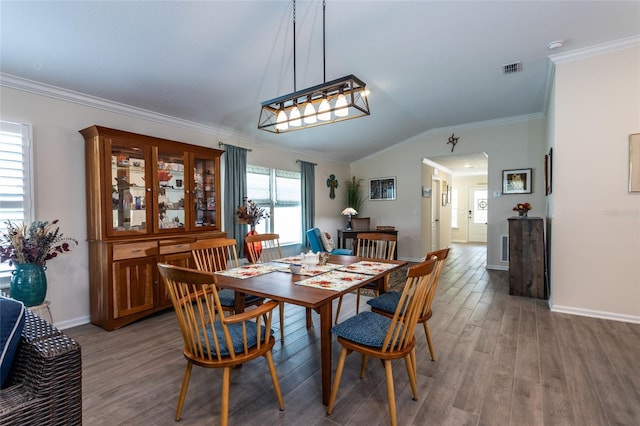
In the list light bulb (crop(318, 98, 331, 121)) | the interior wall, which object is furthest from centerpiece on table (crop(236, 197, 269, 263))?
the interior wall

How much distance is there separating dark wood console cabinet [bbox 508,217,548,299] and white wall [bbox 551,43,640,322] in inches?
19.0

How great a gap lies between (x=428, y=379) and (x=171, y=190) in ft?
10.9

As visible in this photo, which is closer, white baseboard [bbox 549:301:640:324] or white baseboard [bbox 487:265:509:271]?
white baseboard [bbox 549:301:640:324]

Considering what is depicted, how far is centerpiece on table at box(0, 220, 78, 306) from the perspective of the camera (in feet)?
8.38

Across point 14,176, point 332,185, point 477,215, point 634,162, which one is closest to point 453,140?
point 332,185

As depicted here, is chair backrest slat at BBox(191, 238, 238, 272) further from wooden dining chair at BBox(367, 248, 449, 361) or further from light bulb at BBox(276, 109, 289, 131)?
wooden dining chair at BBox(367, 248, 449, 361)

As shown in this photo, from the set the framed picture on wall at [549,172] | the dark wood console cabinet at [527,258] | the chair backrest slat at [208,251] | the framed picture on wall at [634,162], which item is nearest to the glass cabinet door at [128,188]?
the chair backrest slat at [208,251]

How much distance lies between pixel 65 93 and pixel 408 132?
537 cm

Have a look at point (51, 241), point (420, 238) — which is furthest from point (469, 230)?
point (51, 241)

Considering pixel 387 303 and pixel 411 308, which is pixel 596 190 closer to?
pixel 387 303

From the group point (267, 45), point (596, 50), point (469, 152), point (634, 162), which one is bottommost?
point (634, 162)

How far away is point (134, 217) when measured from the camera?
11.0 feet

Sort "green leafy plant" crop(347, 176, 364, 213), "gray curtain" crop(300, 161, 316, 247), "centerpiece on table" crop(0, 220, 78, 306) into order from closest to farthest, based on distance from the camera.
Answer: "centerpiece on table" crop(0, 220, 78, 306) < "gray curtain" crop(300, 161, 316, 247) < "green leafy plant" crop(347, 176, 364, 213)

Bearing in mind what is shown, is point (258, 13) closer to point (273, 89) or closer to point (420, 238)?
point (273, 89)
